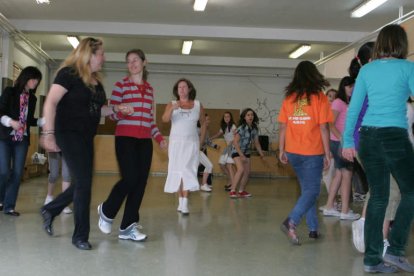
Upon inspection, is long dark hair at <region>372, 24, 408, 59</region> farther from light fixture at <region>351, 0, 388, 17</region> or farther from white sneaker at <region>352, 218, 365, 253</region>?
light fixture at <region>351, 0, 388, 17</region>

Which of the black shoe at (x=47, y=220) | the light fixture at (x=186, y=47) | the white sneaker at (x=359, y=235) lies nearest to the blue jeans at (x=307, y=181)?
the white sneaker at (x=359, y=235)

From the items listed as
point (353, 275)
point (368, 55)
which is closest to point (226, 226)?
point (353, 275)

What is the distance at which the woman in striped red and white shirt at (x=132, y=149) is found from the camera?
344 centimetres

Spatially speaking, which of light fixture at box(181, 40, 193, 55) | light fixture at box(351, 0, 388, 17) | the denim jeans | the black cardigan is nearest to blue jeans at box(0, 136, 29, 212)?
the black cardigan

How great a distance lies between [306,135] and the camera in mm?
3555

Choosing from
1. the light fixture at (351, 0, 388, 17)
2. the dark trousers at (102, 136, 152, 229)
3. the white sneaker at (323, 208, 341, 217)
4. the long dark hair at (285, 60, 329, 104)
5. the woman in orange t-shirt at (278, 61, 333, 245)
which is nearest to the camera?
the dark trousers at (102, 136, 152, 229)

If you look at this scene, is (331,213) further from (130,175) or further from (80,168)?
(80,168)

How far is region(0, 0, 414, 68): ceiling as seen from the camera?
8117 mm

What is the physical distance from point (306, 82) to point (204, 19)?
583 cm

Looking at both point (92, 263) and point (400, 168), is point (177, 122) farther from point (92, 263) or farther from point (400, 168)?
point (400, 168)

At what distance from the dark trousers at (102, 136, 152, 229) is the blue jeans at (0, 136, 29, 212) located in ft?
5.03

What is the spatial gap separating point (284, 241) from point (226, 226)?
0.76 metres

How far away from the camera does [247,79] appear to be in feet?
45.1

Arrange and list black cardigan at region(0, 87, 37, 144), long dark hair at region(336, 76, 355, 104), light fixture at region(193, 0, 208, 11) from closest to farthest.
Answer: black cardigan at region(0, 87, 37, 144)
long dark hair at region(336, 76, 355, 104)
light fixture at region(193, 0, 208, 11)
